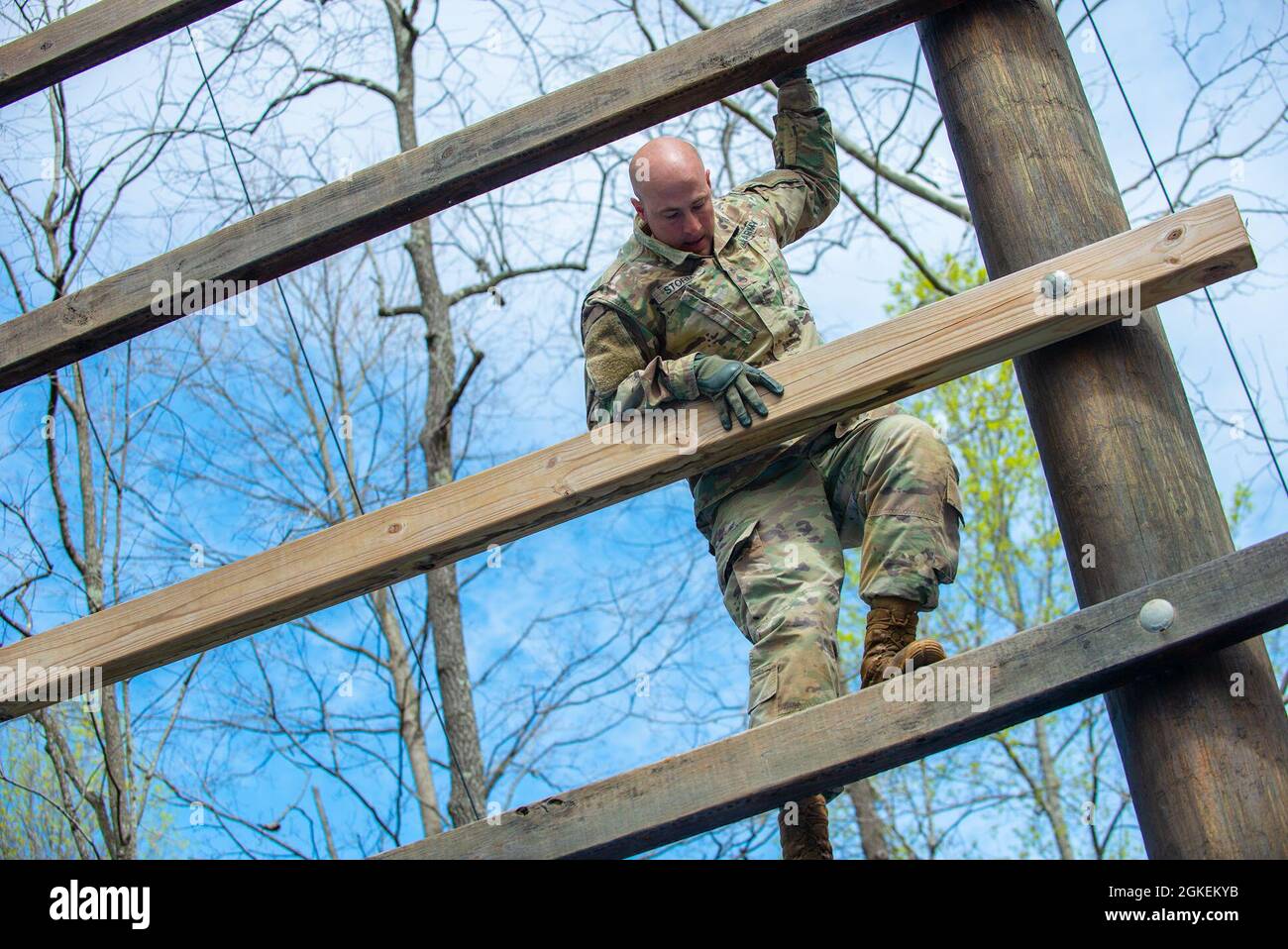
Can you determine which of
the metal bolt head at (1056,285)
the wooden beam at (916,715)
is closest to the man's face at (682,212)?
the metal bolt head at (1056,285)

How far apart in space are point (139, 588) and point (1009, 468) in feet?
24.1

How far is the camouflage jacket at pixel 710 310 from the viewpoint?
379 centimetres

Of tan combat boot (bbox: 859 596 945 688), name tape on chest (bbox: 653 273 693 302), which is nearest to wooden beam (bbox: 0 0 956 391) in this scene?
name tape on chest (bbox: 653 273 693 302)

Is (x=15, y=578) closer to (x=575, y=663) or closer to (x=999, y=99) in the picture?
(x=575, y=663)

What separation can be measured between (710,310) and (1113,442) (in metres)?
1.02

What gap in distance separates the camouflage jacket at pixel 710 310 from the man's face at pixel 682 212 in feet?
0.09

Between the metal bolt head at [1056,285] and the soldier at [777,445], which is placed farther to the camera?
Answer: the soldier at [777,445]

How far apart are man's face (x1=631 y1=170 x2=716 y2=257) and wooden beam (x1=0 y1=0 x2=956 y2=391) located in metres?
0.16

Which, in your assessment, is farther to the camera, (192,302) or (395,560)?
(192,302)

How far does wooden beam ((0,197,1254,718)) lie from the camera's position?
3.21m

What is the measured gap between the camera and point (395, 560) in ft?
10.9

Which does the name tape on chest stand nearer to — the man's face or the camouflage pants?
the man's face

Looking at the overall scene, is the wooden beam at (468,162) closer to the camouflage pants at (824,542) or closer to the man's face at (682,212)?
the man's face at (682,212)
